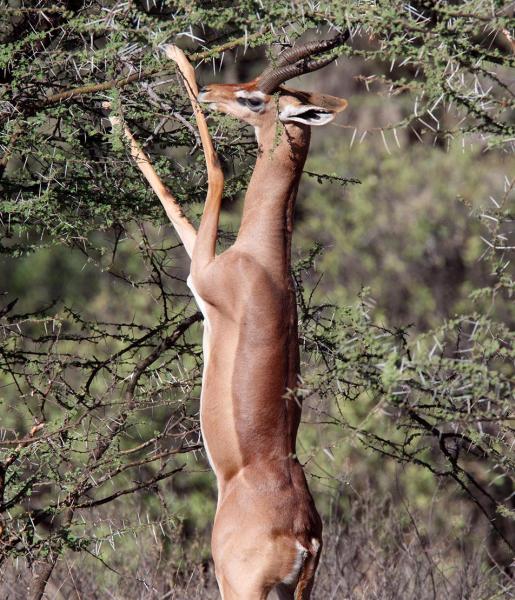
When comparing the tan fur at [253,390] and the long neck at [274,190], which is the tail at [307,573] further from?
the long neck at [274,190]

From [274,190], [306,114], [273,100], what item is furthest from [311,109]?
[274,190]

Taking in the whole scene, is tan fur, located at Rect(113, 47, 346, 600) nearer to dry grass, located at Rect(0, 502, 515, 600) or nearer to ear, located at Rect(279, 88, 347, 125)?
ear, located at Rect(279, 88, 347, 125)

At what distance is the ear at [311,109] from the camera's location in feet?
17.2

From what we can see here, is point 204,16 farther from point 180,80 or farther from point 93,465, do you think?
point 93,465

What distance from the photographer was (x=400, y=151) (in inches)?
513

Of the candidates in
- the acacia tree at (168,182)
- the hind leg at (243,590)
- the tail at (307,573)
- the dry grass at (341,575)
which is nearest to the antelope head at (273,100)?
the acacia tree at (168,182)

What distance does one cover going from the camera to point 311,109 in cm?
525

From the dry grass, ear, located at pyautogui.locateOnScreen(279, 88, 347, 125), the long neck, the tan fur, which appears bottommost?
the dry grass

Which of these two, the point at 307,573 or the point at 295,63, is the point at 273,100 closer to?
the point at 295,63

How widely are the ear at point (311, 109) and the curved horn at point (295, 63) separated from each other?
133 millimetres

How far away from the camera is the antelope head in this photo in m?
5.13

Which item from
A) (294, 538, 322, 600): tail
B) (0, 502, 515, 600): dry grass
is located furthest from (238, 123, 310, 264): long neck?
(0, 502, 515, 600): dry grass

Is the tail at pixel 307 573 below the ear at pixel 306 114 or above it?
below

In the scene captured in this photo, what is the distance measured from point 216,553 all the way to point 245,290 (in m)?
1.13
